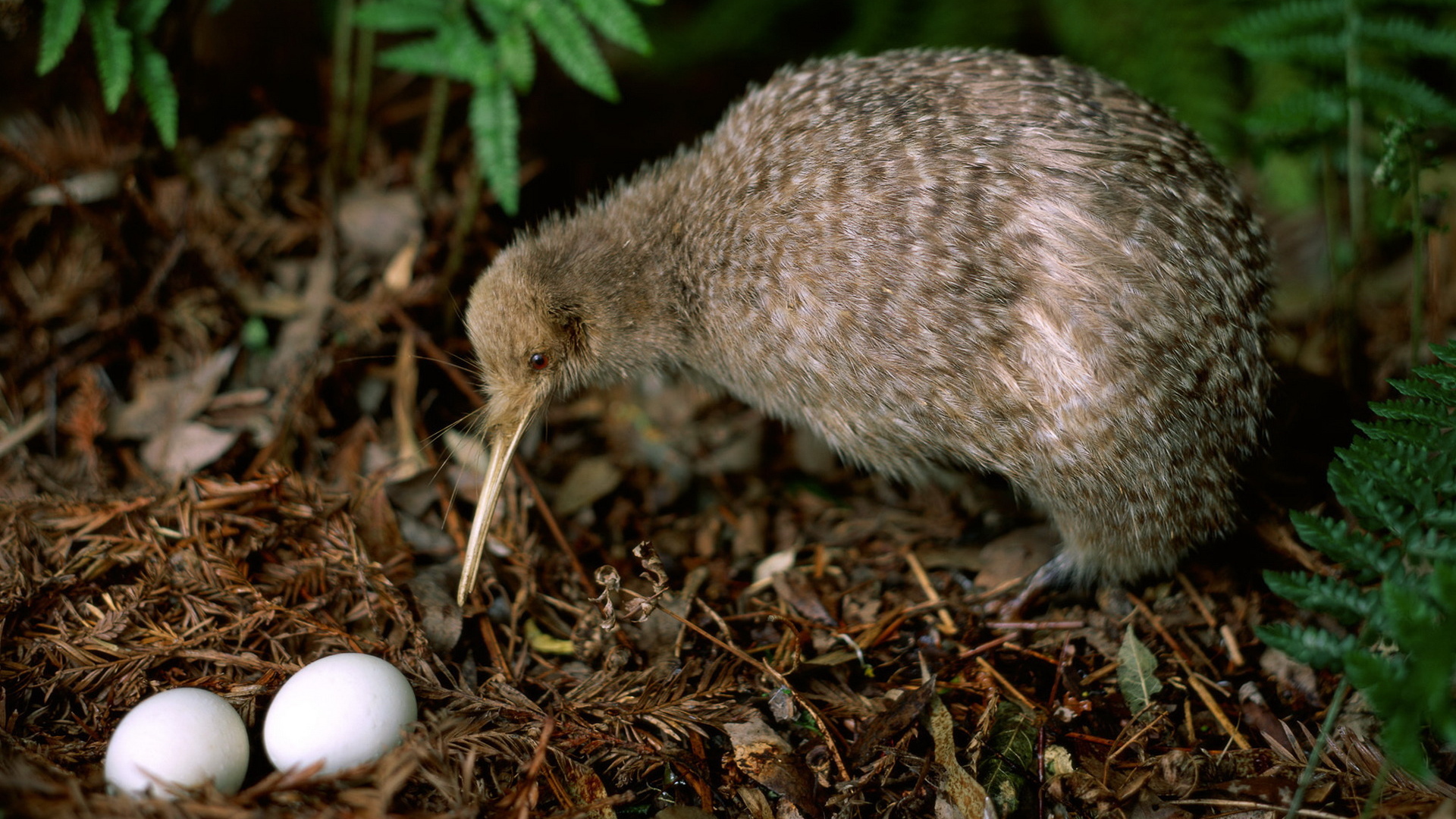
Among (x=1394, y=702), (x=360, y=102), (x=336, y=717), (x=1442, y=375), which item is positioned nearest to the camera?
(x=1394, y=702)

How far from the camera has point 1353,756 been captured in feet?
7.46

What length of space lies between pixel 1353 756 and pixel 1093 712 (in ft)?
1.98

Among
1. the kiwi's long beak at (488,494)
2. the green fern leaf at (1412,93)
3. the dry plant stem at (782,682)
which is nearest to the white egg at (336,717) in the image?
the kiwi's long beak at (488,494)

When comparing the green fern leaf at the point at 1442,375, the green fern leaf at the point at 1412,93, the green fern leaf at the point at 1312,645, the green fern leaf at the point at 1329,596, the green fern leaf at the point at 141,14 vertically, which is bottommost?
the green fern leaf at the point at 1312,645

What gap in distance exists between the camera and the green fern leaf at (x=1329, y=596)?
1.96 m

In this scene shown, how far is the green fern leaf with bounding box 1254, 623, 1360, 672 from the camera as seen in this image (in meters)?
1.91

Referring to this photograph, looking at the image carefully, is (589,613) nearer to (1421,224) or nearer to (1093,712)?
(1093,712)

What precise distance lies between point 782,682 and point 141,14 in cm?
293

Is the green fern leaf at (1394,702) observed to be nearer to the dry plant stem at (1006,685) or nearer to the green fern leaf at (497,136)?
the dry plant stem at (1006,685)

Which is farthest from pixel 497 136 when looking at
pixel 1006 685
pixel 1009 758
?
pixel 1009 758

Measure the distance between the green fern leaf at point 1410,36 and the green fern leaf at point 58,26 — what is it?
4229mm

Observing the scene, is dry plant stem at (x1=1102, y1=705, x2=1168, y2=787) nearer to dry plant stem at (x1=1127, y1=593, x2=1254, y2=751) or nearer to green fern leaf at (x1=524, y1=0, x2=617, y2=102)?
dry plant stem at (x1=1127, y1=593, x2=1254, y2=751)

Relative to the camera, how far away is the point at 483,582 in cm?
281

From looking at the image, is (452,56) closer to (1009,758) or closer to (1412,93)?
(1009,758)
